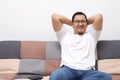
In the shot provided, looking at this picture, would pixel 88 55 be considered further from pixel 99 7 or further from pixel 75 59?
pixel 99 7

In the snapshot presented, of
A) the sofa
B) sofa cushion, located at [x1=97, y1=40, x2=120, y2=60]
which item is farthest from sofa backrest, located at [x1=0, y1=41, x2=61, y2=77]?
sofa cushion, located at [x1=97, y1=40, x2=120, y2=60]

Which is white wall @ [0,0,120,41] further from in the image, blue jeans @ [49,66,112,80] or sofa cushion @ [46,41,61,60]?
blue jeans @ [49,66,112,80]

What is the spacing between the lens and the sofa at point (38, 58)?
8.46 feet

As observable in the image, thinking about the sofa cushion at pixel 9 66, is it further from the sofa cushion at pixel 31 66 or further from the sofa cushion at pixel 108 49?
the sofa cushion at pixel 108 49

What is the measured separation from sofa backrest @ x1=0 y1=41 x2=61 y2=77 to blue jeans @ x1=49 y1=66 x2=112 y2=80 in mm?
318

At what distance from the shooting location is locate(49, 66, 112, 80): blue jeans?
2.17m

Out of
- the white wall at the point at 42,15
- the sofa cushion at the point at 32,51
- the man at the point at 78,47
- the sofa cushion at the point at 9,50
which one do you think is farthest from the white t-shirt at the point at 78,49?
the sofa cushion at the point at 9,50

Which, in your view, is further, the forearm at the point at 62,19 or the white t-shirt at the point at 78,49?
the forearm at the point at 62,19

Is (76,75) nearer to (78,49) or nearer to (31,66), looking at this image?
(78,49)

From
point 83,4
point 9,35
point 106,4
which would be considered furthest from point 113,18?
point 9,35

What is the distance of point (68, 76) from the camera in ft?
7.38

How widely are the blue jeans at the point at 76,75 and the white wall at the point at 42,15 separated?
716 mm

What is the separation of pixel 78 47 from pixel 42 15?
0.70 meters

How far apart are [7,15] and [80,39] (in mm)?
1005
